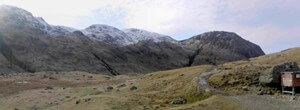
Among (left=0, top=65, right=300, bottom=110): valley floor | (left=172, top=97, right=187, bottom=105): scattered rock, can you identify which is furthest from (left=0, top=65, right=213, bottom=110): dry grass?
(left=172, top=97, right=187, bottom=105): scattered rock

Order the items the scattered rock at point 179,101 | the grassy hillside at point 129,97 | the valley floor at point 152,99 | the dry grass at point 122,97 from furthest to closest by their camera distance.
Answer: the dry grass at point 122,97, the scattered rock at point 179,101, the grassy hillside at point 129,97, the valley floor at point 152,99

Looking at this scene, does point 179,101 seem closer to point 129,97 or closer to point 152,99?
point 152,99

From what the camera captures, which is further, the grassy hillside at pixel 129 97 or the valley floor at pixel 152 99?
the grassy hillside at pixel 129 97

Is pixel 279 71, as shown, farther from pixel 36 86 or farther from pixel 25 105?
pixel 36 86

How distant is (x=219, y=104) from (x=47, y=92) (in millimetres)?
43542

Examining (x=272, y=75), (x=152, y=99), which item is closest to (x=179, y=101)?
(x=152, y=99)

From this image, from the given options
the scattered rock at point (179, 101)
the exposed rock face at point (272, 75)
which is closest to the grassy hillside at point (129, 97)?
the scattered rock at point (179, 101)

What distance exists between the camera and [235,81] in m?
66.3

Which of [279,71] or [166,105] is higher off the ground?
[279,71]

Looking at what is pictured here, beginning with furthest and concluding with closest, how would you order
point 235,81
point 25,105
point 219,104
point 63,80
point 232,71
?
point 63,80 < point 25,105 < point 232,71 < point 235,81 < point 219,104

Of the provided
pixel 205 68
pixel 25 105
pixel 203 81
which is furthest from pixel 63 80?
pixel 203 81

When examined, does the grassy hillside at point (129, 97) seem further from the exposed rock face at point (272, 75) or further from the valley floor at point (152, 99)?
the exposed rock face at point (272, 75)

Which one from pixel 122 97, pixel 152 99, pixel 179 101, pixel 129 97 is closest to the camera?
pixel 179 101

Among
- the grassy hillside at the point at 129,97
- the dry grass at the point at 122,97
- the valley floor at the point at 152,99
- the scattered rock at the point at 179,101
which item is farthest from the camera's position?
the dry grass at the point at 122,97
